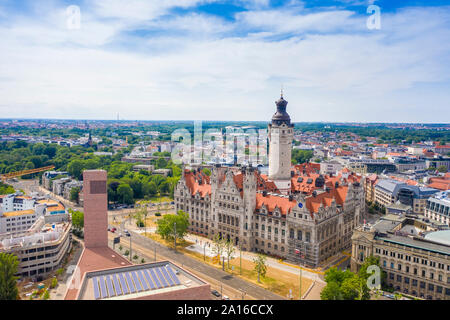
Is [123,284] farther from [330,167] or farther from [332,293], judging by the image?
[330,167]

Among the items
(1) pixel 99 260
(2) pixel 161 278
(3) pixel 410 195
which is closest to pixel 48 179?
(1) pixel 99 260

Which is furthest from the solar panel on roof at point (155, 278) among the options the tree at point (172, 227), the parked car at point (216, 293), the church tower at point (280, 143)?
the church tower at point (280, 143)

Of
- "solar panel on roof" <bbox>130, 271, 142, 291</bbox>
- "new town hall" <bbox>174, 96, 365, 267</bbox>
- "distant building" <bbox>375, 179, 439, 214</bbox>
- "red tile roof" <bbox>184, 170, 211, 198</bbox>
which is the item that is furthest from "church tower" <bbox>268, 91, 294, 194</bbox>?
"solar panel on roof" <bbox>130, 271, 142, 291</bbox>

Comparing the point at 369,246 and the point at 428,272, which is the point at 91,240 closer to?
the point at 369,246

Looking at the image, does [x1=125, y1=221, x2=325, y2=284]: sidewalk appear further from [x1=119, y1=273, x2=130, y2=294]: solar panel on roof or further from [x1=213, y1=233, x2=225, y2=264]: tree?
[x1=119, y1=273, x2=130, y2=294]: solar panel on roof

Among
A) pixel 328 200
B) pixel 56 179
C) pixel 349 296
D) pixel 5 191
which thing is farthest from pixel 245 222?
pixel 56 179
